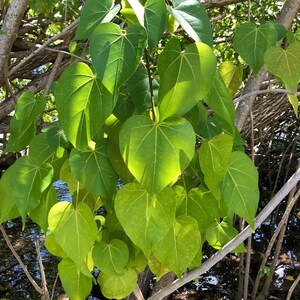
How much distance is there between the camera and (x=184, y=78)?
0.66 m

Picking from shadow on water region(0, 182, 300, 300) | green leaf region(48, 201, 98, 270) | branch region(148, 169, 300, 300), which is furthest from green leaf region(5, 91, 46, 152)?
shadow on water region(0, 182, 300, 300)

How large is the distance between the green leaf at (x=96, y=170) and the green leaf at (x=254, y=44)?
0.29 meters

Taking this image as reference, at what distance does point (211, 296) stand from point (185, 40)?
4.21 ft

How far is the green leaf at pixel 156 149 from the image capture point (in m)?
0.67

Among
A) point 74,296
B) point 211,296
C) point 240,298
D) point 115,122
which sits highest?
point 115,122

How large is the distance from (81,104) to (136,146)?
0.09 meters

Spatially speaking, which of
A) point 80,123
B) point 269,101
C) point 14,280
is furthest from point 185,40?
point 80,123

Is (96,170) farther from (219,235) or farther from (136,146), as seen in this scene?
(219,235)

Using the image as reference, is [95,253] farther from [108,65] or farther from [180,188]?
[108,65]

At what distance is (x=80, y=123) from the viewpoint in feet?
2.19

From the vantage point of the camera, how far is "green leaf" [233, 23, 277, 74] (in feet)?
2.94

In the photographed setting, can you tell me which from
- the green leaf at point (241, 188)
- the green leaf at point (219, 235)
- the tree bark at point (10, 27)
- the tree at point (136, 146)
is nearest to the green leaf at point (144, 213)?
the tree at point (136, 146)

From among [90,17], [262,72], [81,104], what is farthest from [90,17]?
[262,72]

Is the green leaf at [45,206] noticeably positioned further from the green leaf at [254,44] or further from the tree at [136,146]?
the green leaf at [254,44]
